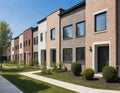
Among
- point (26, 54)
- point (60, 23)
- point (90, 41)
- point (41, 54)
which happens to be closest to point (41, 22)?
point (41, 54)

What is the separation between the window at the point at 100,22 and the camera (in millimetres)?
19125

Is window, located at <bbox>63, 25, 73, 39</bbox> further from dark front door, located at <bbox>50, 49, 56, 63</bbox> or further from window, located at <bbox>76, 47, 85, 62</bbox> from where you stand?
dark front door, located at <bbox>50, 49, 56, 63</bbox>

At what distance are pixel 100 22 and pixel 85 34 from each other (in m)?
2.96

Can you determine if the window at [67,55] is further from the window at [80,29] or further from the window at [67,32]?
the window at [80,29]

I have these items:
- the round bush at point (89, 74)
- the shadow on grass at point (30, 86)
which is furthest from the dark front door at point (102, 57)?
the shadow on grass at point (30, 86)

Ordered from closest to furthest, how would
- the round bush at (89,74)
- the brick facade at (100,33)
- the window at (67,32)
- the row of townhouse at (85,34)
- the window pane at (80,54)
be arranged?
1. the round bush at (89,74)
2. the brick facade at (100,33)
3. the row of townhouse at (85,34)
4. the window pane at (80,54)
5. the window at (67,32)

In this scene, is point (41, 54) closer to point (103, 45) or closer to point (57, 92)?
point (103, 45)

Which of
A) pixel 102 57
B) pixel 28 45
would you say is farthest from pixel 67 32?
pixel 28 45

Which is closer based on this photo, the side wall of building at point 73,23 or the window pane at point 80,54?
the window pane at point 80,54

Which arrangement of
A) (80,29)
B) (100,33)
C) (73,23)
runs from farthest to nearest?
(73,23) < (80,29) < (100,33)

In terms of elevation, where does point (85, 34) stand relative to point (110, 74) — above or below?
above

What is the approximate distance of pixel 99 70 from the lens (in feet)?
67.6

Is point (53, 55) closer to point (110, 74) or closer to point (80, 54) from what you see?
point (80, 54)

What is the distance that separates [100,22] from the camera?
19609 mm
